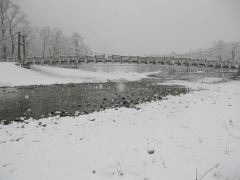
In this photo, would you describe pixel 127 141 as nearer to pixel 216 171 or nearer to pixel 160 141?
pixel 160 141

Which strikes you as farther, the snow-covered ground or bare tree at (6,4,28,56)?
bare tree at (6,4,28,56)

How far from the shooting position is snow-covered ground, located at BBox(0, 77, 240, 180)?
5.04 metres

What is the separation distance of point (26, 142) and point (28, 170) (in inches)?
79.9

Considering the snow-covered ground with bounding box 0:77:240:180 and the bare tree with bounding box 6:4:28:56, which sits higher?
the bare tree with bounding box 6:4:28:56

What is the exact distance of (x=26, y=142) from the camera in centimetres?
713

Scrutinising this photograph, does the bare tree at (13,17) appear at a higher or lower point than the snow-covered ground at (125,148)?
higher

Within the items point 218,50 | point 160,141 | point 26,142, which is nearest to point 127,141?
point 160,141

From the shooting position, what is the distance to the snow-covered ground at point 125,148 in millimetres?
5035

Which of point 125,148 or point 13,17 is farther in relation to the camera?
point 13,17

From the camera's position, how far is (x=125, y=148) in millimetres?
6555

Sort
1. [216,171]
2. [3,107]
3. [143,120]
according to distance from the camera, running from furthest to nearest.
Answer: [3,107] < [143,120] < [216,171]

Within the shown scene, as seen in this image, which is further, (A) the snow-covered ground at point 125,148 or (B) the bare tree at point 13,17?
(B) the bare tree at point 13,17

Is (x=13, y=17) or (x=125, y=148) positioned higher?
(x=13, y=17)

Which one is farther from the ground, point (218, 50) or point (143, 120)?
point (218, 50)
